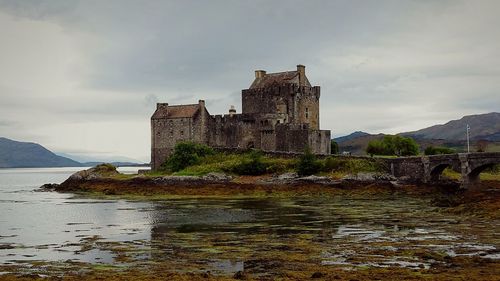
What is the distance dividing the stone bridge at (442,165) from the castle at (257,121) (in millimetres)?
11769

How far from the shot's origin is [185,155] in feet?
237

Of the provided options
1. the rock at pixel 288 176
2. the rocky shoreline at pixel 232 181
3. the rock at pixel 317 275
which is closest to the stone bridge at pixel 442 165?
the rocky shoreline at pixel 232 181

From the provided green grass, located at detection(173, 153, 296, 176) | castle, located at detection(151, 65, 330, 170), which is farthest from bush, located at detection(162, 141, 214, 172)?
castle, located at detection(151, 65, 330, 170)

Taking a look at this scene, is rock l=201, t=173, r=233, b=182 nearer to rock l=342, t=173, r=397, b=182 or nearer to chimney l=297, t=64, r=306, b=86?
rock l=342, t=173, r=397, b=182

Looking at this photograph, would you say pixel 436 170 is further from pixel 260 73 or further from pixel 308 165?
pixel 260 73

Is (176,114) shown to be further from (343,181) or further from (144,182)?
(343,181)

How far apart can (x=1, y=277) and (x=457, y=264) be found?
14.0 metres

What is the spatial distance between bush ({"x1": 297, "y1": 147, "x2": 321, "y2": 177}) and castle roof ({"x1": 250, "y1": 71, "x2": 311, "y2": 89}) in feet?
45.1

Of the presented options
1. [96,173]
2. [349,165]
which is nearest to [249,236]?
[349,165]

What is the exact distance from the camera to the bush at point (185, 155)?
72250mm

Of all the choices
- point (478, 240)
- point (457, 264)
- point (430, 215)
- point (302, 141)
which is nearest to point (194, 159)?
point (302, 141)

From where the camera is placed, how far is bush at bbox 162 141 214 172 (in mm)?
72250

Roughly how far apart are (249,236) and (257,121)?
48290 millimetres

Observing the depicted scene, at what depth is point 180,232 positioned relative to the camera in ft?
101
